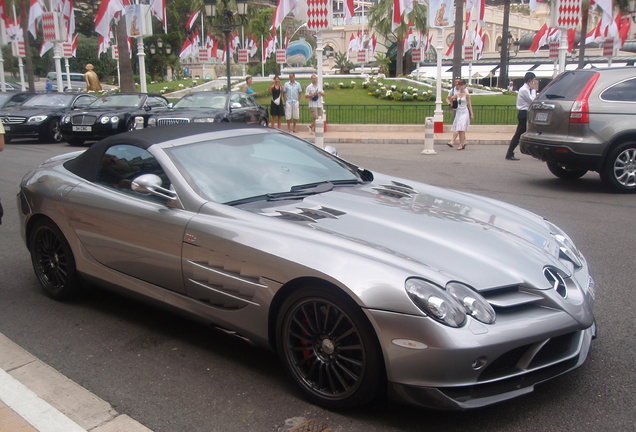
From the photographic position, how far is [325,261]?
10.9 ft

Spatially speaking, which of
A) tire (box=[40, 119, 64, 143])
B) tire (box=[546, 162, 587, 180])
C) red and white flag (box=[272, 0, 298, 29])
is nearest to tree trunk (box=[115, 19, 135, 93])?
red and white flag (box=[272, 0, 298, 29])

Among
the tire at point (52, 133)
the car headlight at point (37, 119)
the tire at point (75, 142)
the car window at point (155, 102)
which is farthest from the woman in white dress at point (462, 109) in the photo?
the car headlight at point (37, 119)

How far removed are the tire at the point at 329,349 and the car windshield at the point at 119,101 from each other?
16957mm

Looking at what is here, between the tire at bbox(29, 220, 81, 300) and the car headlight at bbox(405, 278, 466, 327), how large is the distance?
299cm

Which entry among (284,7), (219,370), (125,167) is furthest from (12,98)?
(219,370)

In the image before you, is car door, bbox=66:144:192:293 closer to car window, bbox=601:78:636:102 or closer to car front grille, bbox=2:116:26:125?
car window, bbox=601:78:636:102

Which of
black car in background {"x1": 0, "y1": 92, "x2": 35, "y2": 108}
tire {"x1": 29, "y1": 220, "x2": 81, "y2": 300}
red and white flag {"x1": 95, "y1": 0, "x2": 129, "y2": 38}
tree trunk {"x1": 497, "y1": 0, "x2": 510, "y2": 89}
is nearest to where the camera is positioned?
tire {"x1": 29, "y1": 220, "x2": 81, "y2": 300}

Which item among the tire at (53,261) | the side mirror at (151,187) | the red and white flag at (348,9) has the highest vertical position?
the red and white flag at (348,9)

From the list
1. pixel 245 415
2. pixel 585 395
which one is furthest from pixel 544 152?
pixel 245 415

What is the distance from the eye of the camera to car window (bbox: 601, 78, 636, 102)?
32.3 ft

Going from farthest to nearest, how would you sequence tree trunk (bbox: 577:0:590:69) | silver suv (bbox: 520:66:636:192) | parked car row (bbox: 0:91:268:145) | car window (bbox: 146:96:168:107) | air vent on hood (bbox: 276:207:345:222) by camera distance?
tree trunk (bbox: 577:0:590:69)
car window (bbox: 146:96:168:107)
parked car row (bbox: 0:91:268:145)
silver suv (bbox: 520:66:636:192)
air vent on hood (bbox: 276:207:345:222)

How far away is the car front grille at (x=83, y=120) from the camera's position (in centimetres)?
1814

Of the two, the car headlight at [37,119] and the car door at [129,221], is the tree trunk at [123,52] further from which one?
the car door at [129,221]

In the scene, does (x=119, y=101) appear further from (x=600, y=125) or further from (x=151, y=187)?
(x=151, y=187)
